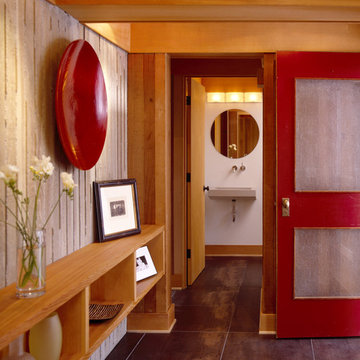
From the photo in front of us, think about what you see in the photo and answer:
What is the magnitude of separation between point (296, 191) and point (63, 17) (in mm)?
1855

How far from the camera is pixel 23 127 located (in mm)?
2031

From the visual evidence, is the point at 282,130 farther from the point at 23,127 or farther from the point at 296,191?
the point at 23,127

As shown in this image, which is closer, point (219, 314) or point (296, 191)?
point (296, 191)

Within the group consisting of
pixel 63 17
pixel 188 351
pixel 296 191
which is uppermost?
pixel 63 17

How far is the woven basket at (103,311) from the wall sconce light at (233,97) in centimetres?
425

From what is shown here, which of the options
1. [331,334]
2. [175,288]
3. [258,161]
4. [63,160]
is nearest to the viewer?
[63,160]

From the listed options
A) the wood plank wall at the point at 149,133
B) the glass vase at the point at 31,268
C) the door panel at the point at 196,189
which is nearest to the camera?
the glass vase at the point at 31,268

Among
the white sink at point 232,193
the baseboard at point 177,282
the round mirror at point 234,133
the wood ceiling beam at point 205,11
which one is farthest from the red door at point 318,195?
the round mirror at point 234,133

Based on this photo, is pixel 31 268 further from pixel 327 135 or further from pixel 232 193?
pixel 232 193

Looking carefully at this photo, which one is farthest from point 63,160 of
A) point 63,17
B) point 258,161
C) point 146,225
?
point 258,161

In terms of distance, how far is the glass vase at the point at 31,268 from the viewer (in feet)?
5.66

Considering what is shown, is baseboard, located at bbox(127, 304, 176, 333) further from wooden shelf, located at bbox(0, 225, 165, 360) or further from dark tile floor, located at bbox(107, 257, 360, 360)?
wooden shelf, located at bbox(0, 225, 165, 360)

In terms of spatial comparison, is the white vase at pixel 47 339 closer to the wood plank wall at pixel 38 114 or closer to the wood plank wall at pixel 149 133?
the wood plank wall at pixel 38 114

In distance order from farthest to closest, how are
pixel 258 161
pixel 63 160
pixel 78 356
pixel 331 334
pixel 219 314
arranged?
pixel 258 161, pixel 219 314, pixel 331 334, pixel 63 160, pixel 78 356
